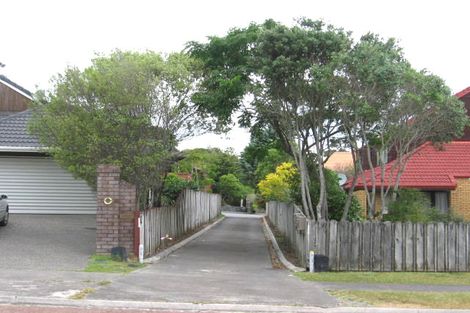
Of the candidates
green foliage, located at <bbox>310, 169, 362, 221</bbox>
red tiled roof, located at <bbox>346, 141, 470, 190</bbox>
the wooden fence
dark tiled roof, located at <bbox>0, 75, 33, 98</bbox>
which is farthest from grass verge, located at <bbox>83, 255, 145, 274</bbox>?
dark tiled roof, located at <bbox>0, 75, 33, 98</bbox>

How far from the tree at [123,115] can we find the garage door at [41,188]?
499 centimetres

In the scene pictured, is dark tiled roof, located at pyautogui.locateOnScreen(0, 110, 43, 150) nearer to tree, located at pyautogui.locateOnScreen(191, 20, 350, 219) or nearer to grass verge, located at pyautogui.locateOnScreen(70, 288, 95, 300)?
tree, located at pyautogui.locateOnScreen(191, 20, 350, 219)

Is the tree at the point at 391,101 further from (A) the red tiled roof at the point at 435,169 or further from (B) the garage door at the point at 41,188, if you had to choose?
(B) the garage door at the point at 41,188

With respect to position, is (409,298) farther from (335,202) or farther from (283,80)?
(335,202)

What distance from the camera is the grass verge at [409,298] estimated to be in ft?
34.0

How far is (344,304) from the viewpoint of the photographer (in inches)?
405

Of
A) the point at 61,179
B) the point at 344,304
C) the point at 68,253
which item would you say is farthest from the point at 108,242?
the point at 61,179

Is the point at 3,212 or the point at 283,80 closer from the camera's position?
the point at 283,80

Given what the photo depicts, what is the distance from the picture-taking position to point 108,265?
14344mm

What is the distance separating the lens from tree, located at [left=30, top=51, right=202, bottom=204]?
17.1 metres

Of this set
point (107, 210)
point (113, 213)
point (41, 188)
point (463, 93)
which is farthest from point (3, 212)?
point (463, 93)

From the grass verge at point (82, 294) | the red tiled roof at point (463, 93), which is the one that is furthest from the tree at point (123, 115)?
the red tiled roof at point (463, 93)

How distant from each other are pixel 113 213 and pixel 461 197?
14464 mm

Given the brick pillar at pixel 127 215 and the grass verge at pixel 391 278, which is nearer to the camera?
the grass verge at pixel 391 278
